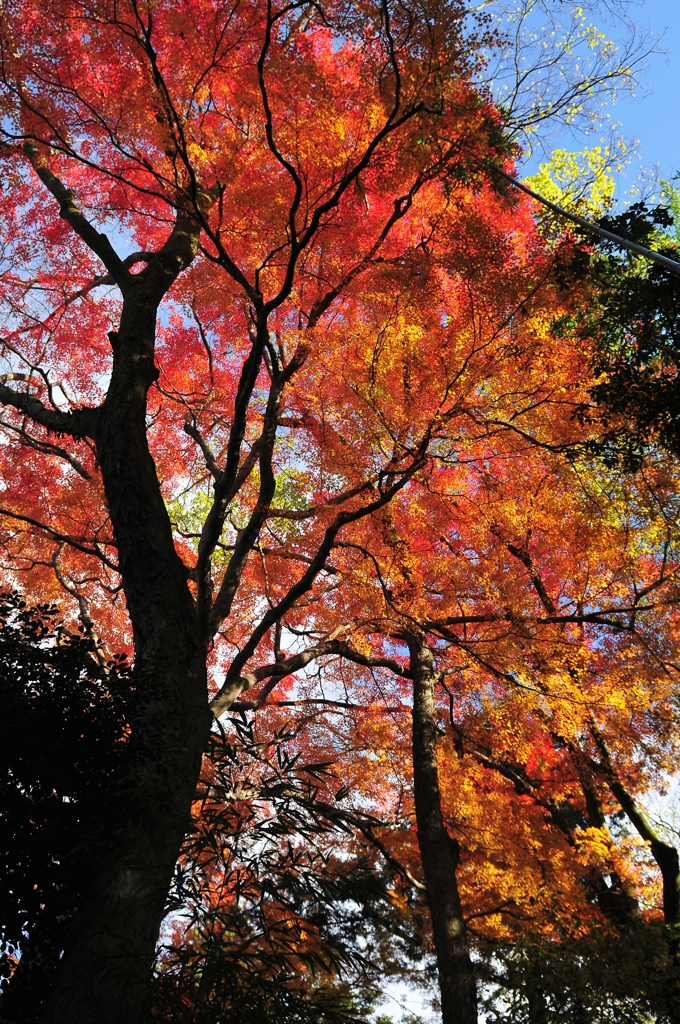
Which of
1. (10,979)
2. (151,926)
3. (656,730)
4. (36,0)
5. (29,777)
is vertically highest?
(36,0)

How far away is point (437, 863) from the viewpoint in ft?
25.1

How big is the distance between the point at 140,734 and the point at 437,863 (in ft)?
15.3

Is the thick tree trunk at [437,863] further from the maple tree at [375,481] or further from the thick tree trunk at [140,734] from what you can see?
the thick tree trunk at [140,734]

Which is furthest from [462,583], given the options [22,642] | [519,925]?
[22,642]

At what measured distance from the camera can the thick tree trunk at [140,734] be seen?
139 inches

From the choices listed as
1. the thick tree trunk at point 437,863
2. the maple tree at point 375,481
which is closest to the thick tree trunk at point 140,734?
the maple tree at point 375,481

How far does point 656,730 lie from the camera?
9664mm

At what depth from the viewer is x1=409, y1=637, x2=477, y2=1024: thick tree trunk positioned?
6.72m

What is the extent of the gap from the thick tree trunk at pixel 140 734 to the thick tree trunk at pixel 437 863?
4219 millimetres

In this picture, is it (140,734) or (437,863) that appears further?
(437,863)

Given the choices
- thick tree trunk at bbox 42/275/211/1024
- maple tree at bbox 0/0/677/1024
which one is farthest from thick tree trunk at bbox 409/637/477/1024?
thick tree trunk at bbox 42/275/211/1024

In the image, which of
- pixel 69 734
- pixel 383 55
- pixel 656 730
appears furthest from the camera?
pixel 656 730

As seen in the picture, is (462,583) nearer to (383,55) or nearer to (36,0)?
(383,55)

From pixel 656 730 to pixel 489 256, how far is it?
667 cm
